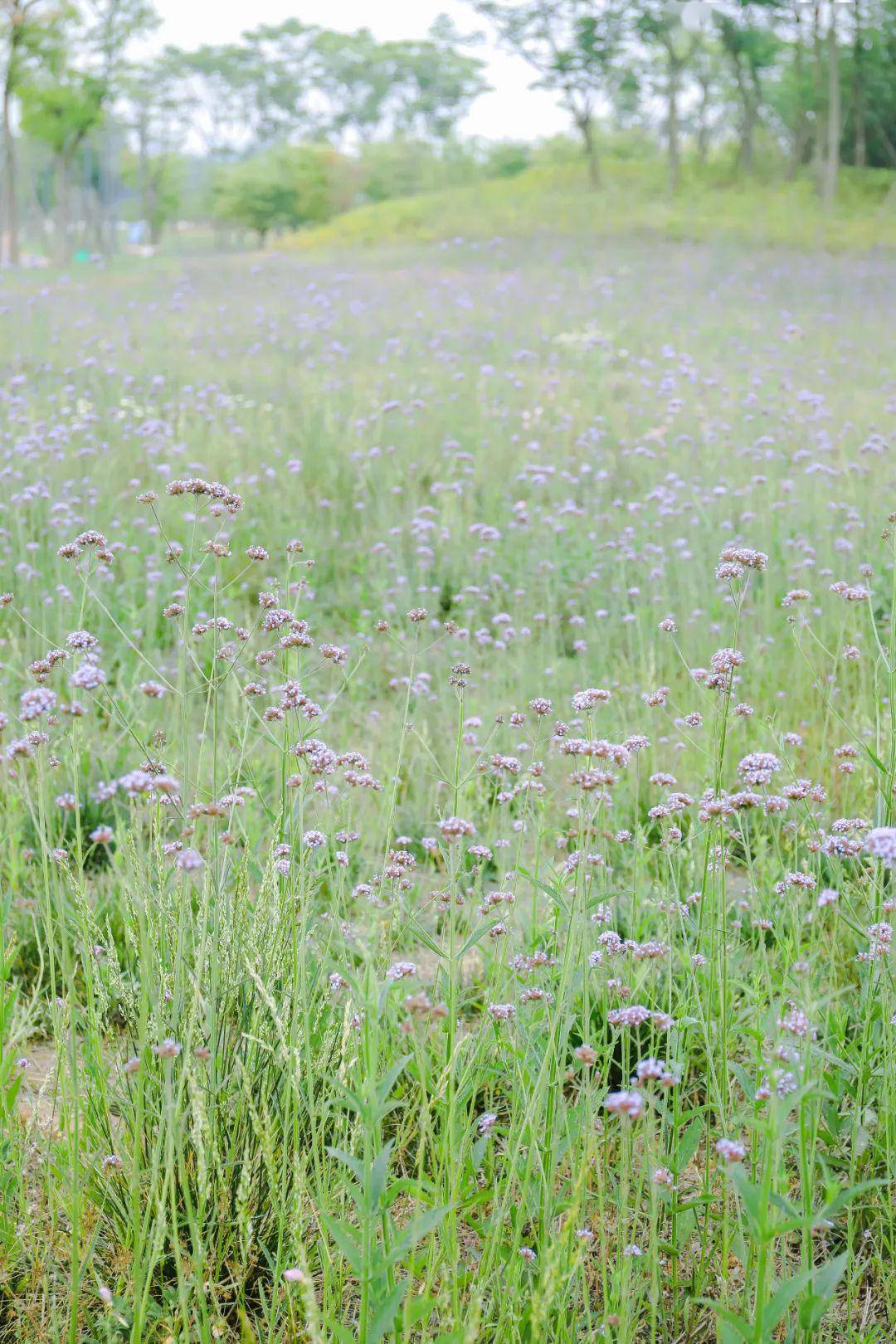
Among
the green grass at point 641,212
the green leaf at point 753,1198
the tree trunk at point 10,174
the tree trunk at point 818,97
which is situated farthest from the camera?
the tree trunk at point 10,174

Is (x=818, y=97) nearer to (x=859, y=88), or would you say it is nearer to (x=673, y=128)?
(x=859, y=88)

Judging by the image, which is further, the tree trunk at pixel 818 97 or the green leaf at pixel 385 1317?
the tree trunk at pixel 818 97

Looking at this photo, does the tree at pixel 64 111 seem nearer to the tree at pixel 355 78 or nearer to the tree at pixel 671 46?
the tree at pixel 671 46

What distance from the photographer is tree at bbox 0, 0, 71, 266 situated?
3119 cm

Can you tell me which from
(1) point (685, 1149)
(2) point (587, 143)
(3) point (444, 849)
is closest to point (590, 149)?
(2) point (587, 143)

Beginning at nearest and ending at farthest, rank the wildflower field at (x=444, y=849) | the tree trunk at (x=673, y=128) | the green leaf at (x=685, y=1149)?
the wildflower field at (x=444, y=849) < the green leaf at (x=685, y=1149) < the tree trunk at (x=673, y=128)

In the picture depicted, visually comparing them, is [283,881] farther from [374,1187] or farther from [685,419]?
[685,419]

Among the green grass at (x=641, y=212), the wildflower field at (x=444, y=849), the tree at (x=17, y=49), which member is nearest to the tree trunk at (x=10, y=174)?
the tree at (x=17, y=49)

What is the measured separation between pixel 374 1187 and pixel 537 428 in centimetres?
687

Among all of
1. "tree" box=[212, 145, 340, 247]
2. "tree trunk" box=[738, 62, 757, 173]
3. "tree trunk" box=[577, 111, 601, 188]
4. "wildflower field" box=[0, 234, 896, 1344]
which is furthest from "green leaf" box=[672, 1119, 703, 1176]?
"tree" box=[212, 145, 340, 247]

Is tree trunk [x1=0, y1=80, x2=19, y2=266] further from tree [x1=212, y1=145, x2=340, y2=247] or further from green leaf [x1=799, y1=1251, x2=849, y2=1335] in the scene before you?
green leaf [x1=799, y1=1251, x2=849, y2=1335]

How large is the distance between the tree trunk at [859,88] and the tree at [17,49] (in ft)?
76.4

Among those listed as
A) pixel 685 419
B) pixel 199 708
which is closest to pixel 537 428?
pixel 685 419

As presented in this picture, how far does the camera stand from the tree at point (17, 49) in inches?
1228
